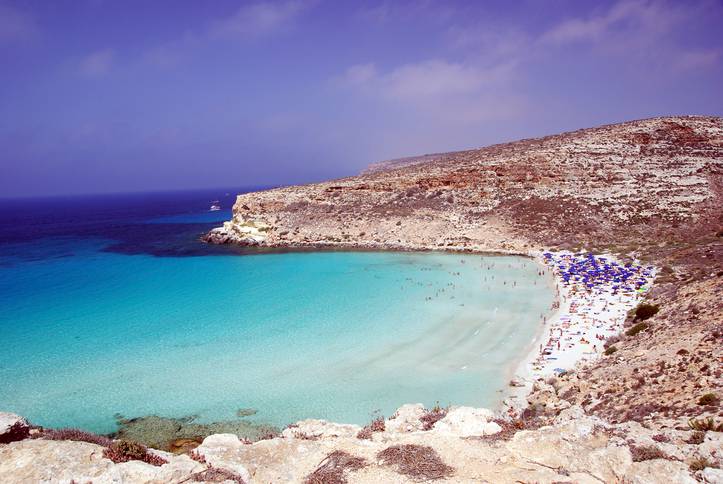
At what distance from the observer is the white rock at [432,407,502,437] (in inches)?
385

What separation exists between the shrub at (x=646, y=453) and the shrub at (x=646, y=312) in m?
13.8

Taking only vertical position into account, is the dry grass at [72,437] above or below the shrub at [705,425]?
above

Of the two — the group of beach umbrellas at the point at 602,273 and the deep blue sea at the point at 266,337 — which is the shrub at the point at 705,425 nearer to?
the deep blue sea at the point at 266,337

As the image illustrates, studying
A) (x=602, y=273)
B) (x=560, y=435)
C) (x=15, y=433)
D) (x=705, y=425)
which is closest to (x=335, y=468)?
(x=560, y=435)

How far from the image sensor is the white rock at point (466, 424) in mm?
9781

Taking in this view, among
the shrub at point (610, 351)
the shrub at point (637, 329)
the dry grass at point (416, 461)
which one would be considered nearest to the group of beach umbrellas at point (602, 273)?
the shrub at point (637, 329)

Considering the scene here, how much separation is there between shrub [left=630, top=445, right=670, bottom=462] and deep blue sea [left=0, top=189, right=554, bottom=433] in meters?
7.34

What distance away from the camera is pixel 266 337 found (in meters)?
22.2

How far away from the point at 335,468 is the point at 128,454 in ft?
14.0

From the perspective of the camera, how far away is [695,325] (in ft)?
49.3

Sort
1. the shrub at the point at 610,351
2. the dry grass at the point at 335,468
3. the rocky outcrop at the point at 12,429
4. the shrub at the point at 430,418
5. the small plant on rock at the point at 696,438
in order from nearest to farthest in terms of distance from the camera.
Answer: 1. the dry grass at the point at 335,468
2. the small plant on rock at the point at 696,438
3. the rocky outcrop at the point at 12,429
4. the shrub at the point at 430,418
5. the shrub at the point at 610,351

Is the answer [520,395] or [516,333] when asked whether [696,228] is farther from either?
[520,395]

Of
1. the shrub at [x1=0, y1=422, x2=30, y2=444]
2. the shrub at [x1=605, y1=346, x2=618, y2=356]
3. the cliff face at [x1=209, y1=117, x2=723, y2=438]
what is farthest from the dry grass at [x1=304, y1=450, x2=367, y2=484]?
the cliff face at [x1=209, y1=117, x2=723, y2=438]

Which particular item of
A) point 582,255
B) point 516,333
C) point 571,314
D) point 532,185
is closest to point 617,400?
point 516,333
